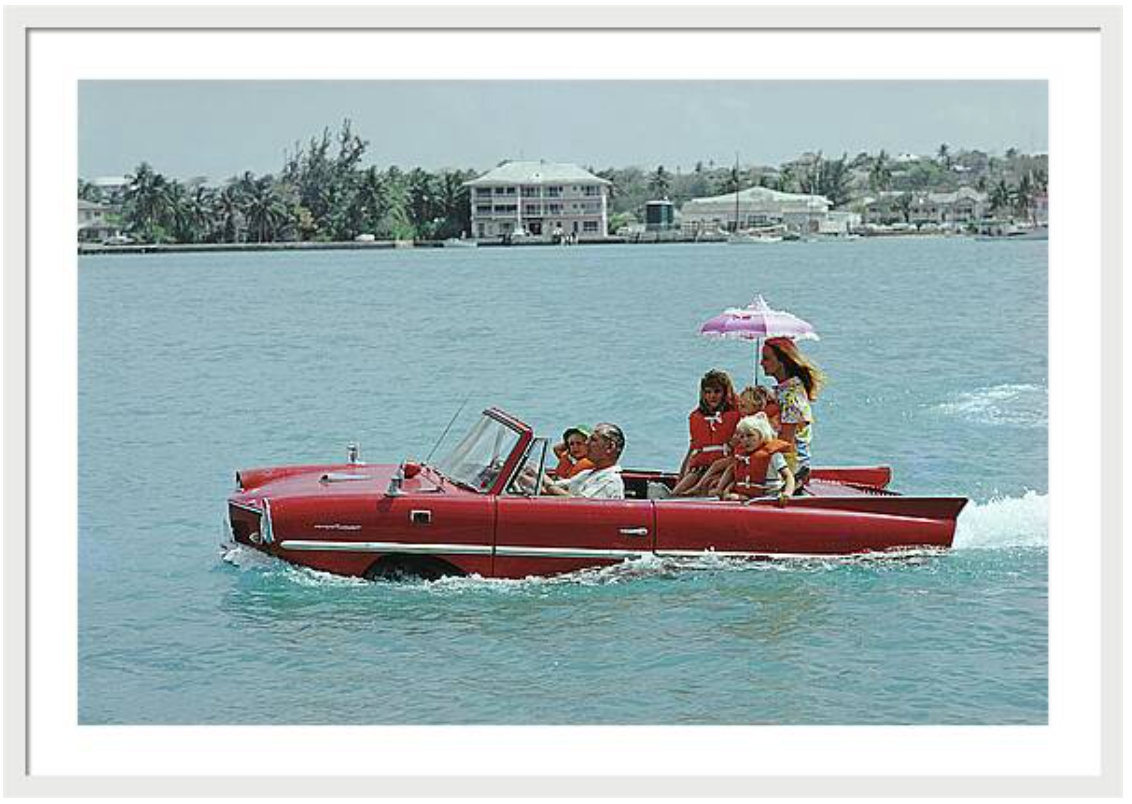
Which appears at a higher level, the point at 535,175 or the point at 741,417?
the point at 535,175

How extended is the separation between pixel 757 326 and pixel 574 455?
1492 mm

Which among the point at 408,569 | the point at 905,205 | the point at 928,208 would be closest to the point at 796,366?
the point at 408,569

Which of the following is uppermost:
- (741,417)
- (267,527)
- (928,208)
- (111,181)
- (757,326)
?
(928,208)

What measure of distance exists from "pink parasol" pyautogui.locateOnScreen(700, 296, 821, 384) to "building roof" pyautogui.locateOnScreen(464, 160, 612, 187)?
91.8 feet

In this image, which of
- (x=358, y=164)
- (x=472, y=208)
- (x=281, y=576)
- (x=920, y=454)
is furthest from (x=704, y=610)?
A: (x=472, y=208)

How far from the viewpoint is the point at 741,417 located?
36.9 feet

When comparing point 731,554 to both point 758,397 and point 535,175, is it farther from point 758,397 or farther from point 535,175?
point 535,175

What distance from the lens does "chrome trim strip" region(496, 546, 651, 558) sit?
10578mm

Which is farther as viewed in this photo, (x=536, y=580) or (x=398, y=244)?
(x=398, y=244)

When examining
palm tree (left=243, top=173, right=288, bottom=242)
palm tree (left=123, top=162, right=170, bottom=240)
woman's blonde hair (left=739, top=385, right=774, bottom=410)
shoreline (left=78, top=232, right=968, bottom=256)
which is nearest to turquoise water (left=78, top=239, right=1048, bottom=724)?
woman's blonde hair (left=739, top=385, right=774, bottom=410)

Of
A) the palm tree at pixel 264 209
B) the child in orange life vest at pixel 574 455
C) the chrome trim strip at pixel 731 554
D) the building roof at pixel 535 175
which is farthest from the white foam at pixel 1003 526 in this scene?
the building roof at pixel 535 175
